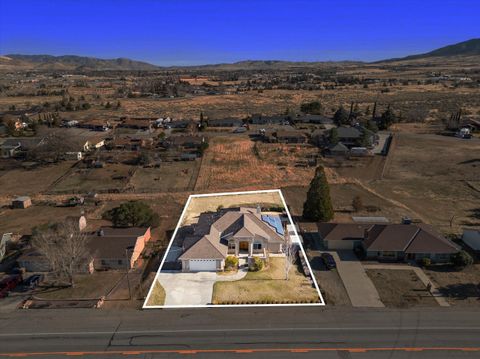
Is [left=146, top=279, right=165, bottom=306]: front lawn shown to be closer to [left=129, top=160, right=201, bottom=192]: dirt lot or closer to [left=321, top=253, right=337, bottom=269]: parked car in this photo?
[left=321, top=253, right=337, bottom=269]: parked car

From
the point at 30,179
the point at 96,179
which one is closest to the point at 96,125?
the point at 30,179

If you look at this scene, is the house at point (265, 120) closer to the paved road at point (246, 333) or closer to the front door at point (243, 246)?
the front door at point (243, 246)

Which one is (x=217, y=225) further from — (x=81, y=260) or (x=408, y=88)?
(x=408, y=88)

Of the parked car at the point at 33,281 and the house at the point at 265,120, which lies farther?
the house at the point at 265,120

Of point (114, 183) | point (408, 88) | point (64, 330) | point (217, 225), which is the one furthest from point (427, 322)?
point (408, 88)

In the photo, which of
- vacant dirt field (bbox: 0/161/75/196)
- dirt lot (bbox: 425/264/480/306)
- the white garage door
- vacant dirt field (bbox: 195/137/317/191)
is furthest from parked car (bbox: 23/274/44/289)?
dirt lot (bbox: 425/264/480/306)

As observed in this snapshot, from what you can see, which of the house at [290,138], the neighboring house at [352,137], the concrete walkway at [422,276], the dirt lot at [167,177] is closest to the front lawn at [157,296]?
the concrete walkway at [422,276]

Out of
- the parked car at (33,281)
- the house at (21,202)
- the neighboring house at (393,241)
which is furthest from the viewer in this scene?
the house at (21,202)
